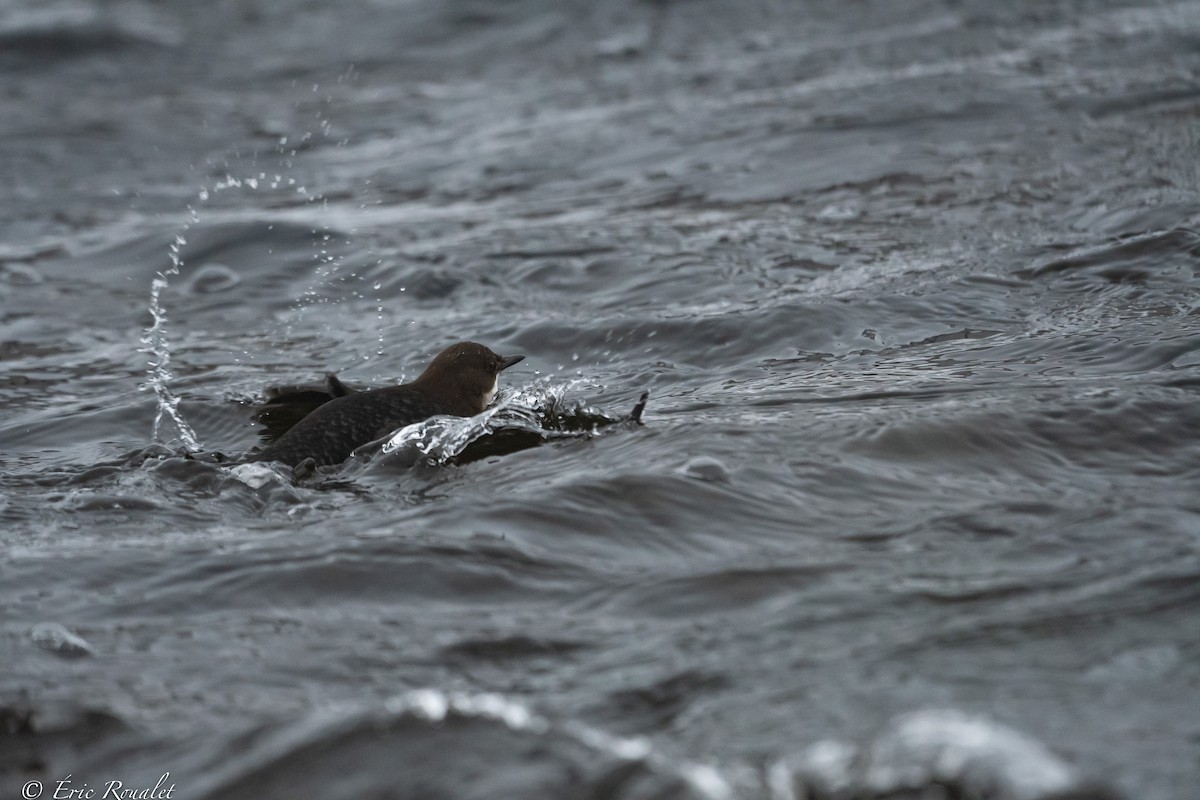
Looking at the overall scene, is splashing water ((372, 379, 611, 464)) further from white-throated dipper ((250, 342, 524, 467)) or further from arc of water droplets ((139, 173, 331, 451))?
arc of water droplets ((139, 173, 331, 451))

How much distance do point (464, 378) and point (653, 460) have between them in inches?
46.5

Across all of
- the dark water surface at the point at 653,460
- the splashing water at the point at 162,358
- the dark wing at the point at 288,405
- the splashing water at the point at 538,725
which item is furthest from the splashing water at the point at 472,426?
the splashing water at the point at 538,725

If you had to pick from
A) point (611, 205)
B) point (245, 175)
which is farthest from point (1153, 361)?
point (245, 175)

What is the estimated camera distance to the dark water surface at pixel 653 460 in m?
3.22

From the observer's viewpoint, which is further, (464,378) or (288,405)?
(288,405)

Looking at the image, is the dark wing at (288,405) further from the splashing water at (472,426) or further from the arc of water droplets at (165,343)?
the splashing water at (472,426)

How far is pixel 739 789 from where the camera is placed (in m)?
2.98

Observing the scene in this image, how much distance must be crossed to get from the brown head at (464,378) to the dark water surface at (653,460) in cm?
21

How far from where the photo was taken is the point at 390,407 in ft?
17.5

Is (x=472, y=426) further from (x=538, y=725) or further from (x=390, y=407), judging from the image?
(x=538, y=725)

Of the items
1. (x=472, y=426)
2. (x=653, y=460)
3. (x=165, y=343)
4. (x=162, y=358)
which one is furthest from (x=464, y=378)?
(x=165, y=343)

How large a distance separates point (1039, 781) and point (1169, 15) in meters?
12.0

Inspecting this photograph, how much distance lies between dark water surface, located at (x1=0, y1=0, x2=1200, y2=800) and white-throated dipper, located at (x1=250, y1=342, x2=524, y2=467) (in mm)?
176

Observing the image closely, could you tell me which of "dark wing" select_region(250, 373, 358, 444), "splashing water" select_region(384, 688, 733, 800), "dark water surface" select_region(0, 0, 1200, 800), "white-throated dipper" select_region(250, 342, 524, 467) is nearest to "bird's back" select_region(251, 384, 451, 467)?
"white-throated dipper" select_region(250, 342, 524, 467)
